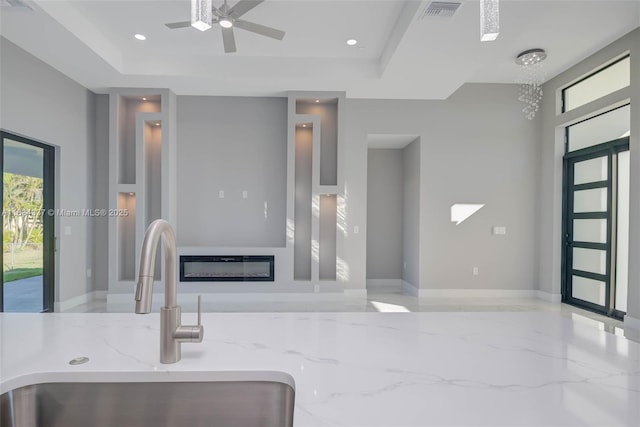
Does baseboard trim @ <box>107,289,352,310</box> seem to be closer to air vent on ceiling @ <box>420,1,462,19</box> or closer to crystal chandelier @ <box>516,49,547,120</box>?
air vent on ceiling @ <box>420,1,462,19</box>

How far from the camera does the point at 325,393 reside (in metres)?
0.68

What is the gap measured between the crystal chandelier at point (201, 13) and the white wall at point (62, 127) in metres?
3.64

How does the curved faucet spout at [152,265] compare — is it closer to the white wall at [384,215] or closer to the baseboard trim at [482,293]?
the baseboard trim at [482,293]

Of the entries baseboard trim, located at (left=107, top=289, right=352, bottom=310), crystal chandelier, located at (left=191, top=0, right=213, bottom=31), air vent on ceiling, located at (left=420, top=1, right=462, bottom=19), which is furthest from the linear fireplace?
crystal chandelier, located at (left=191, top=0, right=213, bottom=31)

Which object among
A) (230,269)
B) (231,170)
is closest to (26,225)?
(230,269)

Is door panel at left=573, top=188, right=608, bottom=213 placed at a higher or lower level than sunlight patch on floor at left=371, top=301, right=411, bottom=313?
higher

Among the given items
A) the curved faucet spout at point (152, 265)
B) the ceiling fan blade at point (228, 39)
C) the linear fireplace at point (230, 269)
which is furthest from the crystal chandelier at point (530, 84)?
the curved faucet spout at point (152, 265)

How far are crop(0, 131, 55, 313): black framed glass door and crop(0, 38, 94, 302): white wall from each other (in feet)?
0.37

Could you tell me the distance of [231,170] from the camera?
5.43m

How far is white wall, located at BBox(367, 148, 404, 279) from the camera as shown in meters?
6.24

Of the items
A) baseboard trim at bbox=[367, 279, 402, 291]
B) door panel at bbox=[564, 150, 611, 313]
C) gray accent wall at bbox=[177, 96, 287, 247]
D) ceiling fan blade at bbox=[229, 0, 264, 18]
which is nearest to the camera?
ceiling fan blade at bbox=[229, 0, 264, 18]

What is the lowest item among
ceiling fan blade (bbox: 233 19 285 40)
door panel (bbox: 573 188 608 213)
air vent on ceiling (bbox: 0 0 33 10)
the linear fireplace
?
the linear fireplace

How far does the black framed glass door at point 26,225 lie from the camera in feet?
12.3

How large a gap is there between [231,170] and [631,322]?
5451 millimetres
